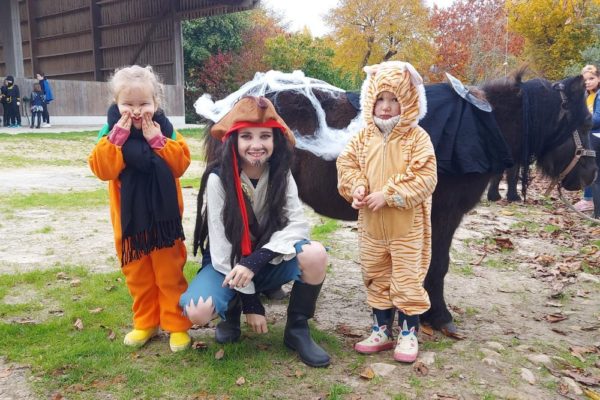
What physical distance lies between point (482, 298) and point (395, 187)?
1.94m

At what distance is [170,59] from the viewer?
1848cm

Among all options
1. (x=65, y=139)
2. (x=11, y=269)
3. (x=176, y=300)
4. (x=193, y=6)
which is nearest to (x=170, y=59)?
(x=193, y=6)

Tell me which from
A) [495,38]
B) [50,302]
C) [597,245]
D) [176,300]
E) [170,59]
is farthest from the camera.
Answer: [495,38]

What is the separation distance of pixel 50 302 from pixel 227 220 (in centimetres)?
182

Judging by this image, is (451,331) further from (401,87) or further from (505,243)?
(505,243)

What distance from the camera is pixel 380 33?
31.7 meters

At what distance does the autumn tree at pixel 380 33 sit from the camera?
31.1 metres

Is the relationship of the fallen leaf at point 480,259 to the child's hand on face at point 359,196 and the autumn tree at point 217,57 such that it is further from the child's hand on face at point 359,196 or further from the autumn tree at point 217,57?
the autumn tree at point 217,57

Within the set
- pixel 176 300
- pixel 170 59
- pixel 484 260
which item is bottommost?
pixel 484 260

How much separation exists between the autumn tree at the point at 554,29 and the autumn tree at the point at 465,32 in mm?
4750

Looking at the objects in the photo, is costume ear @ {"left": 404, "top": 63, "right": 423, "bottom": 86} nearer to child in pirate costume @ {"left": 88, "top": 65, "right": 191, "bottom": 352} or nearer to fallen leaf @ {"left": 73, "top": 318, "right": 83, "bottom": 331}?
child in pirate costume @ {"left": 88, "top": 65, "right": 191, "bottom": 352}

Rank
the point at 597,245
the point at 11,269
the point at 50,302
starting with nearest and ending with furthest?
the point at 50,302
the point at 11,269
the point at 597,245

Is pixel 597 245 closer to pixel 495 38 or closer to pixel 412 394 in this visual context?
pixel 412 394

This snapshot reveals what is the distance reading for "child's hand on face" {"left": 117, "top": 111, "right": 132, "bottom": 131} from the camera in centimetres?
259
